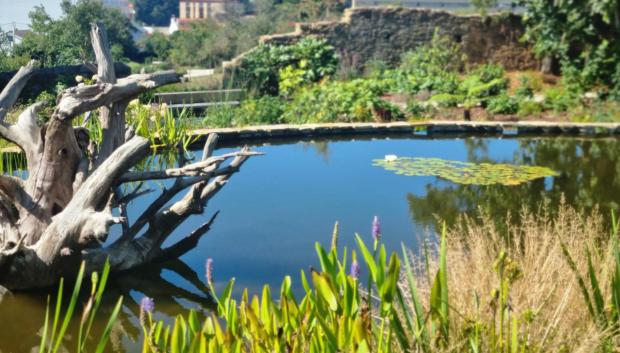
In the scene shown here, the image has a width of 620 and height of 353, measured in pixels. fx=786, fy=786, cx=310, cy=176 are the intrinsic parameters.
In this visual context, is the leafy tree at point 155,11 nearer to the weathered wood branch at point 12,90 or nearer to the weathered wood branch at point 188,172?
the weathered wood branch at point 12,90

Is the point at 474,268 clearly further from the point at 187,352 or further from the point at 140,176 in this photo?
the point at 140,176

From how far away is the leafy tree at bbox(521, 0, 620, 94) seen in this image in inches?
511

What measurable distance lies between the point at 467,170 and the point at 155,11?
170ft

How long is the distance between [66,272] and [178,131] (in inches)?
133

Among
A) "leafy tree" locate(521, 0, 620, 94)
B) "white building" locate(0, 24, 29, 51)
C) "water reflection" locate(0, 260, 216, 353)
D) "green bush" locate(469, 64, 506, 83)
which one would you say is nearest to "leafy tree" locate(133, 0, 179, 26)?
"green bush" locate(469, 64, 506, 83)

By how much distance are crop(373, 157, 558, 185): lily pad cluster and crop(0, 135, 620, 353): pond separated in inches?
4.7

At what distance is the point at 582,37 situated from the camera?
44.4 feet

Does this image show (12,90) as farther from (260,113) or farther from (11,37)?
(260,113)

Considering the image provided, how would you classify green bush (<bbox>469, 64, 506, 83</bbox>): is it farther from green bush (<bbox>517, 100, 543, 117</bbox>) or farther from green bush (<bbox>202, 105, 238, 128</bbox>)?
green bush (<bbox>202, 105, 238, 128</bbox>)

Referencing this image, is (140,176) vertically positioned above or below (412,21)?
below

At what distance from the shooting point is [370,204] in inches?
259

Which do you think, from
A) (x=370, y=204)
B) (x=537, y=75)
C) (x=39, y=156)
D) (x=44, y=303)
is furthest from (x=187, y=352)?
(x=537, y=75)

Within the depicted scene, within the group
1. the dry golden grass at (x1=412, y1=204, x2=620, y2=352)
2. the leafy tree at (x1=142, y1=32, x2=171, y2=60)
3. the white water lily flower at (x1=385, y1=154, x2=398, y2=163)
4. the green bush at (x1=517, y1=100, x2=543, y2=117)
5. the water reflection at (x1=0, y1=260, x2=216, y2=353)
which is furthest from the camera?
the leafy tree at (x1=142, y1=32, x2=171, y2=60)

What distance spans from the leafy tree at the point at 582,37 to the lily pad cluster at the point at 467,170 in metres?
5.24
